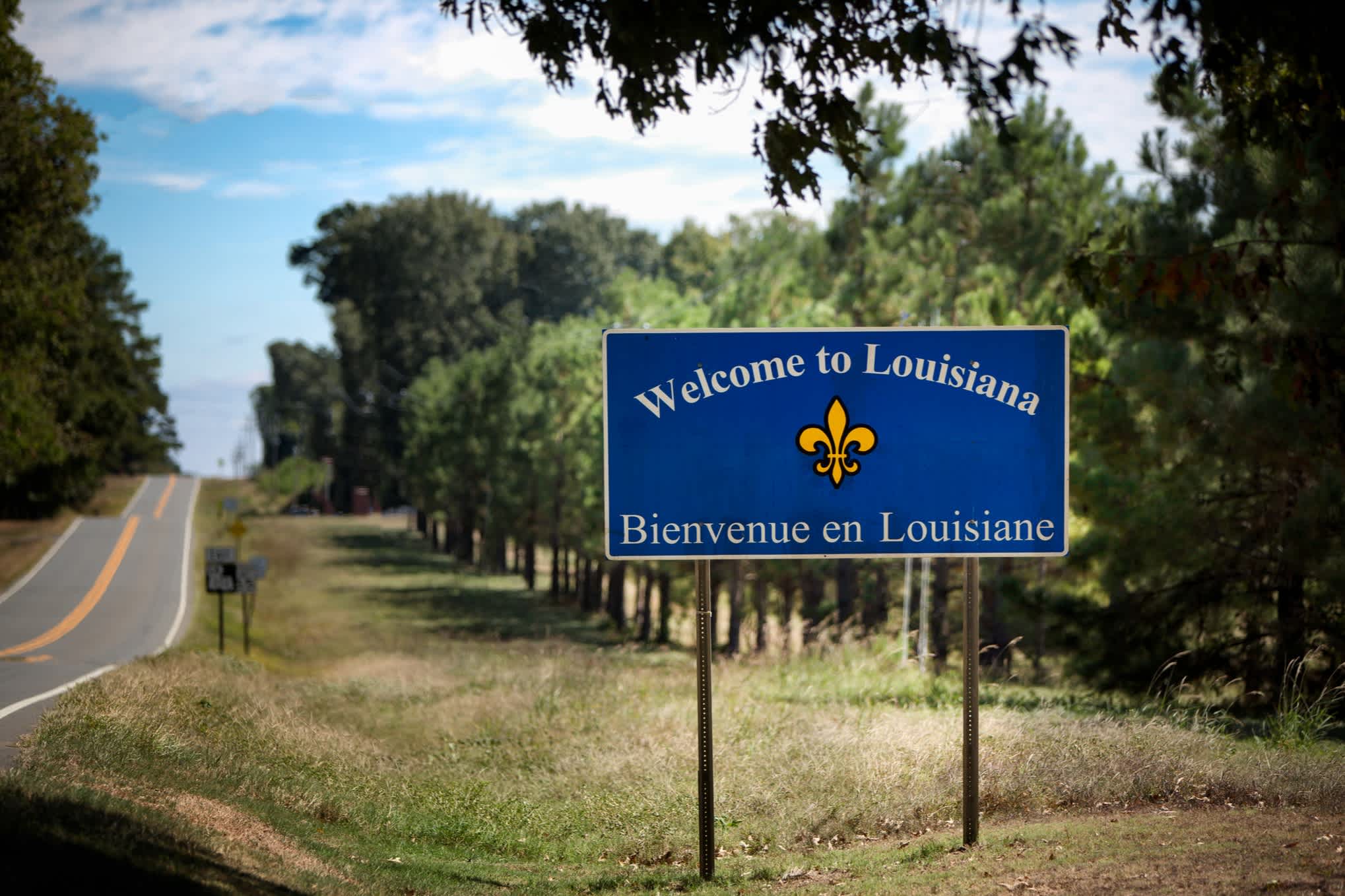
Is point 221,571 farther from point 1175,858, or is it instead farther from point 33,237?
point 1175,858

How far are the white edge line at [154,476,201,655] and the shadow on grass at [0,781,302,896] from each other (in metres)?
16.8

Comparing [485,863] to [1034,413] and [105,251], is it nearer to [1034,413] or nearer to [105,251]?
[1034,413]

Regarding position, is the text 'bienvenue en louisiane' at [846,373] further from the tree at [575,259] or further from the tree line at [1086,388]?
the tree at [575,259]

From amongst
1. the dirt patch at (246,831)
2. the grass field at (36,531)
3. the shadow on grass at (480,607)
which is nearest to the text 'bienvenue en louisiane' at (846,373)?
the dirt patch at (246,831)

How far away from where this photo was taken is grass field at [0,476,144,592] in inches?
2170

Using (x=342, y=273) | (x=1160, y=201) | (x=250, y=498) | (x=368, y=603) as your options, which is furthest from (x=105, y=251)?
(x=1160, y=201)

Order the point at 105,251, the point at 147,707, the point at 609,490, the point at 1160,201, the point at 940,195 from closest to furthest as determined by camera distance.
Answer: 1. the point at 609,490
2. the point at 147,707
3. the point at 1160,201
4. the point at 940,195
5. the point at 105,251

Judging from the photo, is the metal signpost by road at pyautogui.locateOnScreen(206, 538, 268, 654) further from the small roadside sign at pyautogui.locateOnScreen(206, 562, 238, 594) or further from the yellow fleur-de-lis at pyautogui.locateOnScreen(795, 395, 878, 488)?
the yellow fleur-de-lis at pyautogui.locateOnScreen(795, 395, 878, 488)

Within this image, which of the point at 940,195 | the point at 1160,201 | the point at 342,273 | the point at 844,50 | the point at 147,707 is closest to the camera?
the point at 844,50

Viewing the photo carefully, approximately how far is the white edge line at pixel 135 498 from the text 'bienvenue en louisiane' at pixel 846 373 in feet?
257

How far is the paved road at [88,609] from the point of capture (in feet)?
57.7

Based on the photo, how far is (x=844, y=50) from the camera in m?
8.65

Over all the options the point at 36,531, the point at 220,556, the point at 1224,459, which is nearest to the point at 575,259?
the point at 36,531

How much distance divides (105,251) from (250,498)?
137 ft
